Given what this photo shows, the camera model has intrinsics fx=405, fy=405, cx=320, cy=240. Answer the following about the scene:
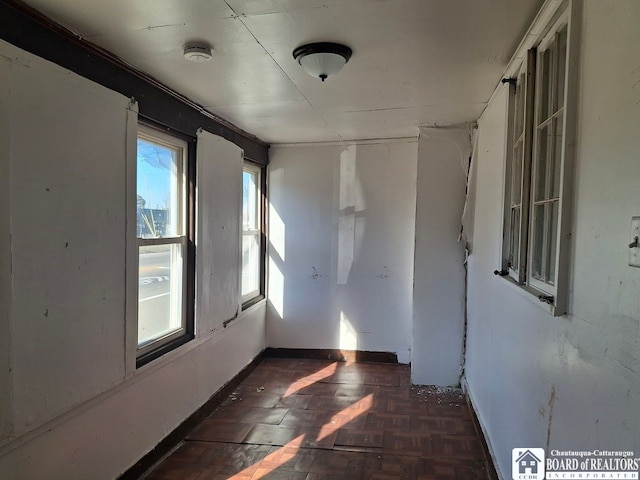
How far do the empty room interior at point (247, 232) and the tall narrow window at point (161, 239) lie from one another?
0.06ft

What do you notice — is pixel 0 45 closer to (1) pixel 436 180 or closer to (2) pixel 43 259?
(2) pixel 43 259

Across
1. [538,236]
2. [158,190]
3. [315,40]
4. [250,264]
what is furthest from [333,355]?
[315,40]

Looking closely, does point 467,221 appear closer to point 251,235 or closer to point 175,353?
point 251,235

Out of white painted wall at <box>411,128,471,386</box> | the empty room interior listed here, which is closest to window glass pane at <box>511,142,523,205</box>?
the empty room interior

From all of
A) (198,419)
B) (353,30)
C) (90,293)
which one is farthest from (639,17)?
(198,419)

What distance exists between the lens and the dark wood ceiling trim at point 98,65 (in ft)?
5.13

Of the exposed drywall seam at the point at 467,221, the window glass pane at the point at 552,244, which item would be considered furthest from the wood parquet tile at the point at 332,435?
the window glass pane at the point at 552,244

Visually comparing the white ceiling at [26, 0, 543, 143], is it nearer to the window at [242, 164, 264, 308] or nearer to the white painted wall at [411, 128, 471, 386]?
the white painted wall at [411, 128, 471, 386]

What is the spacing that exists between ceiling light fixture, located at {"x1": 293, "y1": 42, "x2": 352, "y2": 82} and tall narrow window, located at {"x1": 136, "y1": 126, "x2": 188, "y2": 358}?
3.64 ft

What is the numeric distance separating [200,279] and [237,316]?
82cm

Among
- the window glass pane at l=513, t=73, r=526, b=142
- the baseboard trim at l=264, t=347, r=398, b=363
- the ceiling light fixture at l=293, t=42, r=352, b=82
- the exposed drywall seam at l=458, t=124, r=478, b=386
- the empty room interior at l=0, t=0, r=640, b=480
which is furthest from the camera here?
the baseboard trim at l=264, t=347, r=398, b=363

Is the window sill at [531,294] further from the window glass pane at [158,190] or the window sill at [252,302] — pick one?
the window sill at [252,302]

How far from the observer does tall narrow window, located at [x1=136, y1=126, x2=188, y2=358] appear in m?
2.49

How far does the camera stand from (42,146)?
5.38 ft
